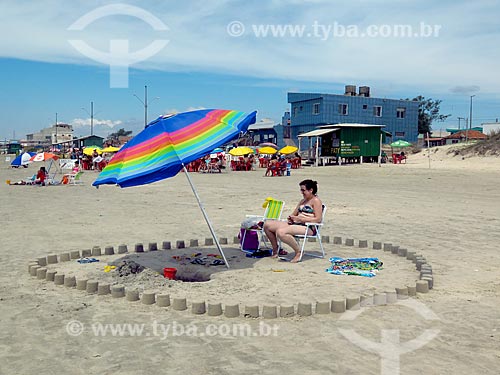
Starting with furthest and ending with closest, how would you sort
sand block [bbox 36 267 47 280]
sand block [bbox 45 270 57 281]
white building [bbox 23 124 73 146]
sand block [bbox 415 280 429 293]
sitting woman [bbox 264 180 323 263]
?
white building [bbox 23 124 73 146] < sitting woman [bbox 264 180 323 263] < sand block [bbox 36 267 47 280] < sand block [bbox 45 270 57 281] < sand block [bbox 415 280 429 293]

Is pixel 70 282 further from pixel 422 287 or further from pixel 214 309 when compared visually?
pixel 422 287

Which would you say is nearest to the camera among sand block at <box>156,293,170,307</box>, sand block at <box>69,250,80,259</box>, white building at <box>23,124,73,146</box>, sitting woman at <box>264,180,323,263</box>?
sand block at <box>156,293,170,307</box>

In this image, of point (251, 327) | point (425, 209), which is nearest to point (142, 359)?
point (251, 327)

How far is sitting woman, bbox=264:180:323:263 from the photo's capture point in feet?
24.2

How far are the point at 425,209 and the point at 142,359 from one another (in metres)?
10.8

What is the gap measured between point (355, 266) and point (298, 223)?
103cm

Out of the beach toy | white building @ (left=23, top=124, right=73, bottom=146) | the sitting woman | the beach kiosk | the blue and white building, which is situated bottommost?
the beach toy

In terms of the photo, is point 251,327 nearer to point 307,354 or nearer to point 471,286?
point 307,354

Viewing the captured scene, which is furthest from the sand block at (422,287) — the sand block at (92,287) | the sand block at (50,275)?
the sand block at (50,275)

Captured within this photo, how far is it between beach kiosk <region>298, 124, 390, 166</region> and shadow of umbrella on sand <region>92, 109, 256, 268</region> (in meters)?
31.6

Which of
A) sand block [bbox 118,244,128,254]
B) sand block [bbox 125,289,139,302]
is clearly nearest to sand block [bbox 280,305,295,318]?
sand block [bbox 125,289,139,302]

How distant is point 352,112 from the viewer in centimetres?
5181

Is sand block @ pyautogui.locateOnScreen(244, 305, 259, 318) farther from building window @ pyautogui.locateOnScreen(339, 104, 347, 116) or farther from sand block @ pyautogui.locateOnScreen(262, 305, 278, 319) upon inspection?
building window @ pyautogui.locateOnScreen(339, 104, 347, 116)
